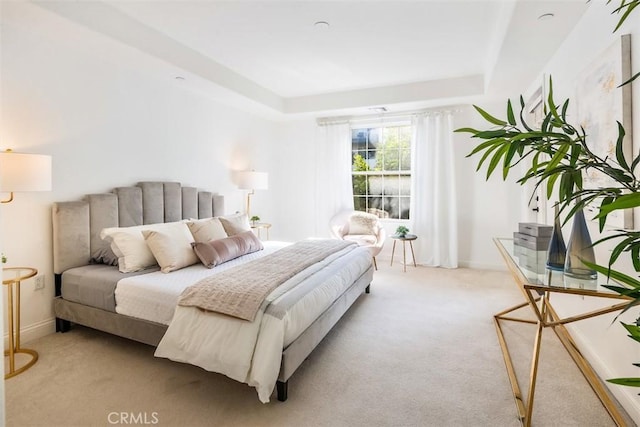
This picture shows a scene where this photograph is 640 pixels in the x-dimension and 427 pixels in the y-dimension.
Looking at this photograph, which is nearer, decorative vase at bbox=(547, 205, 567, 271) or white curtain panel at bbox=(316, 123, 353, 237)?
decorative vase at bbox=(547, 205, 567, 271)

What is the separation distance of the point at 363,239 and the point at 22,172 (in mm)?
3736

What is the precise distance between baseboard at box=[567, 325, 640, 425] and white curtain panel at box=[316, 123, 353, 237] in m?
3.54

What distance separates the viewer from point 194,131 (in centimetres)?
423

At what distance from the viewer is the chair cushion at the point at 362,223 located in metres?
5.07

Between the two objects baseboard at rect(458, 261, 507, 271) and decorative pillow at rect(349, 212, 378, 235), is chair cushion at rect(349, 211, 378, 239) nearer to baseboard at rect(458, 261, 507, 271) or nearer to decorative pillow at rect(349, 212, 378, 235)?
decorative pillow at rect(349, 212, 378, 235)

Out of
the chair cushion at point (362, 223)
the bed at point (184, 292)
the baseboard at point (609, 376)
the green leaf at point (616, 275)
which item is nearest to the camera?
the green leaf at point (616, 275)

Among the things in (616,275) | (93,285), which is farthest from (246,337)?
(616,275)

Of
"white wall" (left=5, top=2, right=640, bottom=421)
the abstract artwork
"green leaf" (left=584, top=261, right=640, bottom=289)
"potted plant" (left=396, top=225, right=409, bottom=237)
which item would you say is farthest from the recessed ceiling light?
"potted plant" (left=396, top=225, right=409, bottom=237)

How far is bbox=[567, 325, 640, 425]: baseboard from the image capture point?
1.79m

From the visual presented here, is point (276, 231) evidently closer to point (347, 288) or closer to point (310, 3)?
point (347, 288)

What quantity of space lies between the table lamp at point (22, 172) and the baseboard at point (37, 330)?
3.76ft

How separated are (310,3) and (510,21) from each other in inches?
58.9

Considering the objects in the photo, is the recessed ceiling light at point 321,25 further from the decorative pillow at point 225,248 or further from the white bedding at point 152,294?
the white bedding at point 152,294

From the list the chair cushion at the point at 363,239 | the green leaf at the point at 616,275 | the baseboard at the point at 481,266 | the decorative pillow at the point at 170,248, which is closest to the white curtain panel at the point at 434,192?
the baseboard at the point at 481,266
